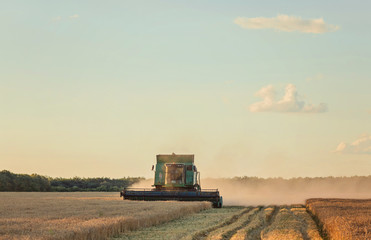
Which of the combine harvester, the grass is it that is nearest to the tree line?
the combine harvester

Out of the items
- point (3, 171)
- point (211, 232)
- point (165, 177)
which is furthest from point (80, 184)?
point (211, 232)

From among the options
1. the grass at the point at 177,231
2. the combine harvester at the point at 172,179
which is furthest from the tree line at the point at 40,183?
the grass at the point at 177,231

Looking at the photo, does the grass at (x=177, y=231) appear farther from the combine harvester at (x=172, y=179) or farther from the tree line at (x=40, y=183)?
the tree line at (x=40, y=183)

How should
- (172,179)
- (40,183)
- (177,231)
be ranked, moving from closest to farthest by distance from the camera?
(177,231) → (172,179) → (40,183)

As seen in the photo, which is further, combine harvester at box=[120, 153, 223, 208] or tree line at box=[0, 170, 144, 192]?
tree line at box=[0, 170, 144, 192]

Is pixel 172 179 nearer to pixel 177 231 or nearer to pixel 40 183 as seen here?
pixel 177 231

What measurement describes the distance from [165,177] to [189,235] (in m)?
22.8

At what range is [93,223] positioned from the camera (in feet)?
56.1

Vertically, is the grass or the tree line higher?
the tree line

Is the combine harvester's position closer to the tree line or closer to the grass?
the grass

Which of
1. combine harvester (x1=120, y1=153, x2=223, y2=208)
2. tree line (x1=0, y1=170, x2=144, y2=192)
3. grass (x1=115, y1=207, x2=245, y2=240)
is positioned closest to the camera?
grass (x1=115, y1=207, x2=245, y2=240)

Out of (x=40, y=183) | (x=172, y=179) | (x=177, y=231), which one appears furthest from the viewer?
(x=40, y=183)

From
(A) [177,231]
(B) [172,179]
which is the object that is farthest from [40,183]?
(A) [177,231]

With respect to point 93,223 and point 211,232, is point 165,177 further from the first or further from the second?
point 93,223
